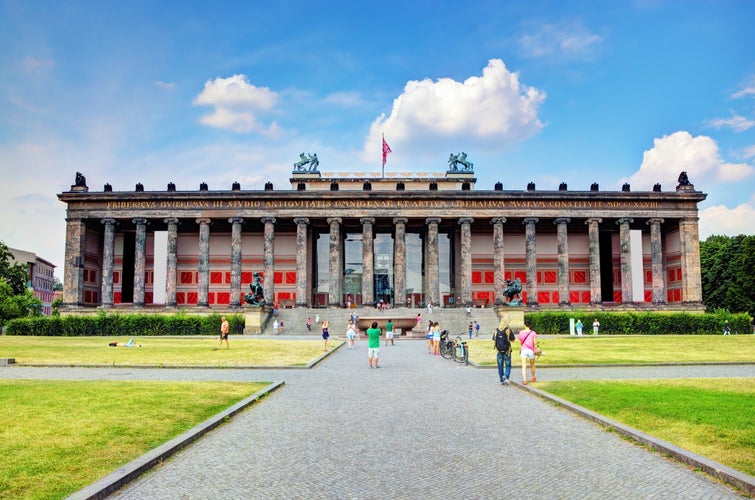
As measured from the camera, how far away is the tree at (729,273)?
75.1 meters

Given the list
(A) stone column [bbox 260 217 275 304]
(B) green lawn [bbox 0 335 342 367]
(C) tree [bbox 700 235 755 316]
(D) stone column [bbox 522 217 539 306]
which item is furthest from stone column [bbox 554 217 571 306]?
(B) green lawn [bbox 0 335 342 367]

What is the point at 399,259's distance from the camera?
68.6 m

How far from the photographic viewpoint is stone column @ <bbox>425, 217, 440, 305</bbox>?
221ft

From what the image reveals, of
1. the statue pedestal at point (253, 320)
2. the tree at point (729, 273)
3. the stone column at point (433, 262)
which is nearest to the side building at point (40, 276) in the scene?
the statue pedestal at point (253, 320)

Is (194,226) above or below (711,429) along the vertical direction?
above

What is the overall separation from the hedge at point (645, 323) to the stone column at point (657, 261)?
622 inches

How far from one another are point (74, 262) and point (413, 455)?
221 ft

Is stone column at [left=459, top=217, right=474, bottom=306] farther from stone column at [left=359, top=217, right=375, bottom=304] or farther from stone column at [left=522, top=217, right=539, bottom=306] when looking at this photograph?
stone column at [left=359, top=217, right=375, bottom=304]

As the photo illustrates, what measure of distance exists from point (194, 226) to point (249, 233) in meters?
6.47

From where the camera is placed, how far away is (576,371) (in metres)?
21.8

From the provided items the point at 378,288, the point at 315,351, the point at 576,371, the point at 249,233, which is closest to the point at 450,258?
the point at 378,288

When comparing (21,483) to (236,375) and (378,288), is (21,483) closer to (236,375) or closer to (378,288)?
(236,375)

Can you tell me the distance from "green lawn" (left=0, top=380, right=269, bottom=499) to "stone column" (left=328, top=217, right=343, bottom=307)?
49929mm

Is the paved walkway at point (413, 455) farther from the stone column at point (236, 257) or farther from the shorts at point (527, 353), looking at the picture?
the stone column at point (236, 257)
